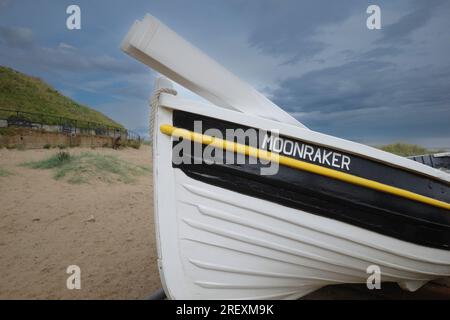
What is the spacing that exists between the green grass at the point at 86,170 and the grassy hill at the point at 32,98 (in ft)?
77.0

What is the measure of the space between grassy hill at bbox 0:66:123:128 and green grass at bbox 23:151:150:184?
23466 millimetres

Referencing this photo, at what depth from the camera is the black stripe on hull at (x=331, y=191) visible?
7.13 feet

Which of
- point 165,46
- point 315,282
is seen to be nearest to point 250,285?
point 315,282

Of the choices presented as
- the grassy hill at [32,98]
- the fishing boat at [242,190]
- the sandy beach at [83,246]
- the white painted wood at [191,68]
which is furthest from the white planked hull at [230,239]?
the grassy hill at [32,98]

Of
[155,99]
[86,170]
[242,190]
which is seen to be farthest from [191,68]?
[86,170]

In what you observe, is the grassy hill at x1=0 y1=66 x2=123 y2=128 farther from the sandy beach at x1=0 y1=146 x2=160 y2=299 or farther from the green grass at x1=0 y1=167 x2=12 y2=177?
the sandy beach at x1=0 y1=146 x2=160 y2=299

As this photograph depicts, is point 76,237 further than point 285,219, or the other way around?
point 76,237

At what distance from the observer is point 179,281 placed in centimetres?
223

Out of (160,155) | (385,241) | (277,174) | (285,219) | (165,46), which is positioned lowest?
(385,241)

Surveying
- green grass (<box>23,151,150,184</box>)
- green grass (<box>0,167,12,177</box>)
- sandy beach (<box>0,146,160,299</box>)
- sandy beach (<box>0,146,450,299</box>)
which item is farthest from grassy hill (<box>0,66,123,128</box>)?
sandy beach (<box>0,146,450,299</box>)

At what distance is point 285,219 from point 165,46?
1.57 meters

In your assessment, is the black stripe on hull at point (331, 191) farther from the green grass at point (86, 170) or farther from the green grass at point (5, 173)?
the green grass at point (5, 173)

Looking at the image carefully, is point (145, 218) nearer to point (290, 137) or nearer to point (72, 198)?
point (72, 198)

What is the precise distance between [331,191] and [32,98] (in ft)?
150
